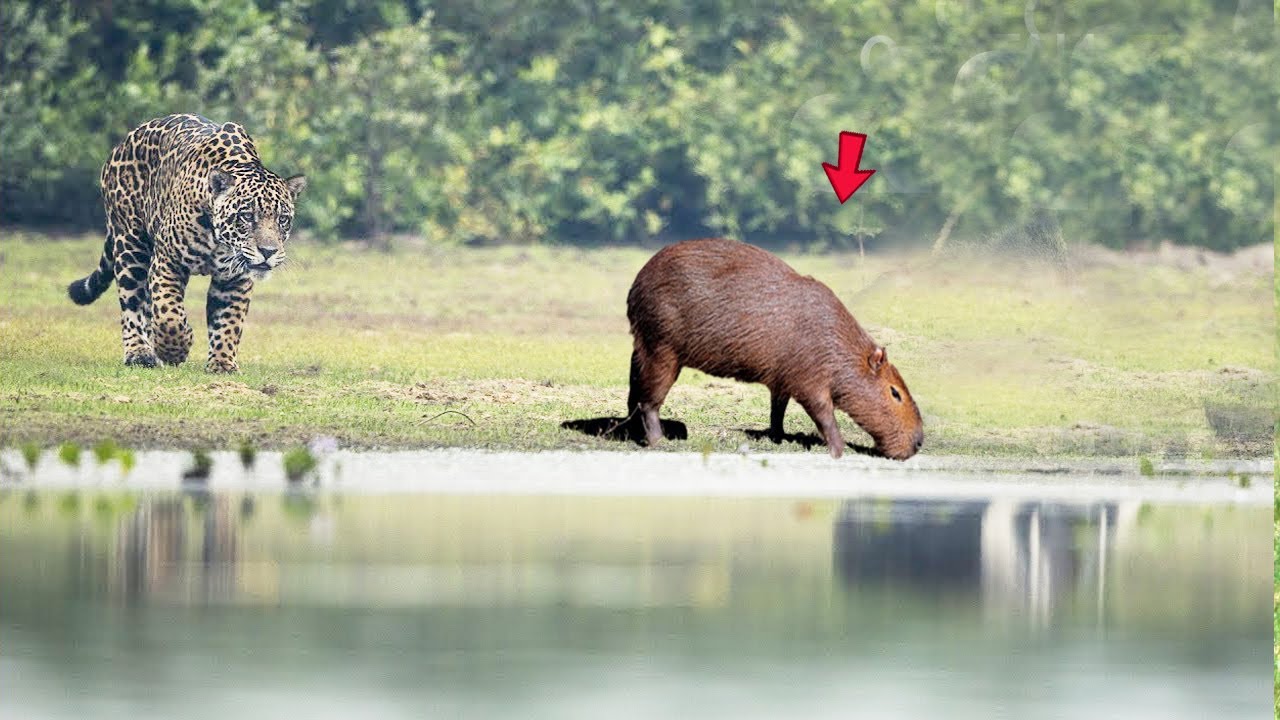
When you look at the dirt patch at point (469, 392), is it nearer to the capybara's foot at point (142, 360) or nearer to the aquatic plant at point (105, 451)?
the capybara's foot at point (142, 360)

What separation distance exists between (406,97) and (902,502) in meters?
12.0

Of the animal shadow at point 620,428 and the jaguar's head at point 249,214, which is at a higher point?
the jaguar's head at point 249,214

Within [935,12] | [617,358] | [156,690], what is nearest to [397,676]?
[156,690]

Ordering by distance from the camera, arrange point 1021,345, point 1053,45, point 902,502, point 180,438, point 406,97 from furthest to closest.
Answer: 1. point 1053,45
2. point 406,97
3. point 1021,345
4. point 180,438
5. point 902,502

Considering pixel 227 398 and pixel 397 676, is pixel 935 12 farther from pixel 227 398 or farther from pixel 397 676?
pixel 397 676

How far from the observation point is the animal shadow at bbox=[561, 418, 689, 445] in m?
16.3

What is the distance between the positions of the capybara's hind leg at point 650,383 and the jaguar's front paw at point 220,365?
4.43 metres

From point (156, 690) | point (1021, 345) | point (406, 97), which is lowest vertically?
point (156, 690)

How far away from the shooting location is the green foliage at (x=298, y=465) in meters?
16.1

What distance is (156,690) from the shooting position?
35.0ft

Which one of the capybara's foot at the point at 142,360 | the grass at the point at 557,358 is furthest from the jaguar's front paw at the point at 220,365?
the capybara's foot at the point at 142,360

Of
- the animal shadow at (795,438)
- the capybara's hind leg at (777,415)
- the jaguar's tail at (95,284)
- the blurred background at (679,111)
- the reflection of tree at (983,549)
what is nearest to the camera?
the reflection of tree at (983,549)

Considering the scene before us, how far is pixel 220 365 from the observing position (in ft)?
63.2

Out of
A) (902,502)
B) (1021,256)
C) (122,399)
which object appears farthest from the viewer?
(1021,256)
